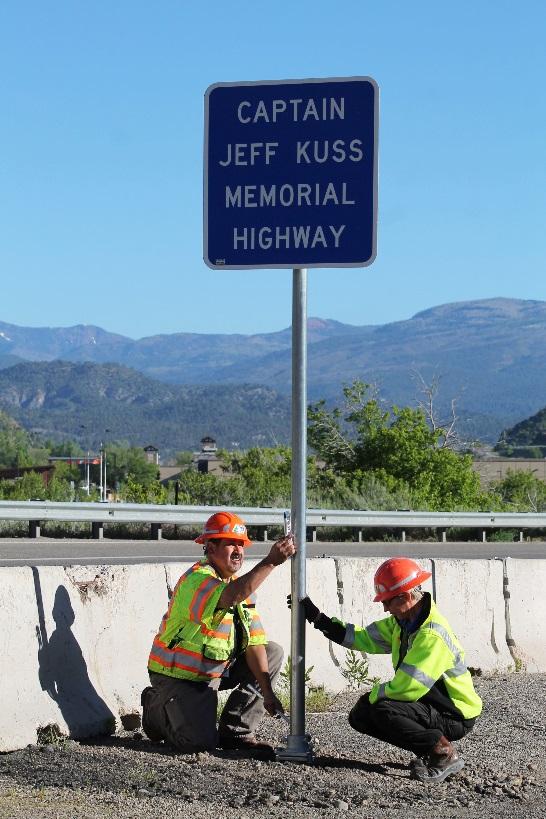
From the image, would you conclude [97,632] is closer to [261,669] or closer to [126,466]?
[261,669]

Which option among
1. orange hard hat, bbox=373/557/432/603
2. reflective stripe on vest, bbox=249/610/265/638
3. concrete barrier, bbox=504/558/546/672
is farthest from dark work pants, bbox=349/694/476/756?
concrete barrier, bbox=504/558/546/672

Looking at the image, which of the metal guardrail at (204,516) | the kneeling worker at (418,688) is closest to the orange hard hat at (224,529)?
the kneeling worker at (418,688)

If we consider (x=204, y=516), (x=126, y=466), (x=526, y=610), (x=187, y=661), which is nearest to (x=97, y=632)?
(x=187, y=661)

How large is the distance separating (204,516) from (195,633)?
601 inches

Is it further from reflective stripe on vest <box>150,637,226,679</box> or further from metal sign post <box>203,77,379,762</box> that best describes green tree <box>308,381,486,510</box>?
metal sign post <box>203,77,379,762</box>

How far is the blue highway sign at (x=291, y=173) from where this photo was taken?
729cm

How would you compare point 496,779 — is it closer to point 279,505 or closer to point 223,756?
point 223,756

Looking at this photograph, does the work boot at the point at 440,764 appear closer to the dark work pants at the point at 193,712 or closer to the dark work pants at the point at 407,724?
the dark work pants at the point at 407,724

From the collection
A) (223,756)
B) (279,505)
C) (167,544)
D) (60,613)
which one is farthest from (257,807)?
(279,505)

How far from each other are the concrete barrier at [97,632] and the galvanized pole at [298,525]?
111 cm

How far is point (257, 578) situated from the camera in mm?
7047

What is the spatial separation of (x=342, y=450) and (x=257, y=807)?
37.3m

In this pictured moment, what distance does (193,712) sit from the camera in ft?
24.5

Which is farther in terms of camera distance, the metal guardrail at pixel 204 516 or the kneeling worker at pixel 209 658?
the metal guardrail at pixel 204 516
